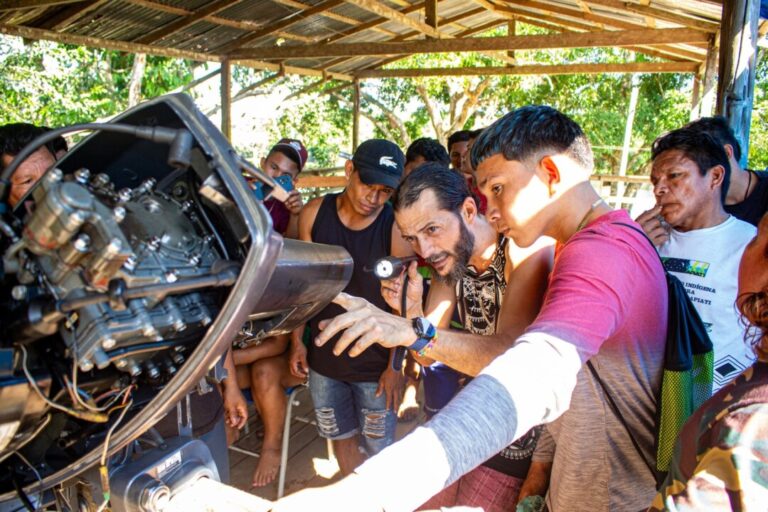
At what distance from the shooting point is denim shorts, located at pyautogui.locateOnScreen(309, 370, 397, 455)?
9.83 ft

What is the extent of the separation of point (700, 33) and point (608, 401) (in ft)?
18.1

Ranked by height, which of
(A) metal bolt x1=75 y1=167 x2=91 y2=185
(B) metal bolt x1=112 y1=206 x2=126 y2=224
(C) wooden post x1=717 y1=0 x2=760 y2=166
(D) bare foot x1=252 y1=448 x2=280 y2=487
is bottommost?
(D) bare foot x1=252 y1=448 x2=280 y2=487

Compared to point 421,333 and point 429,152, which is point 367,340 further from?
point 429,152

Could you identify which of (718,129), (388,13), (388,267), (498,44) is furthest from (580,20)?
(388,267)

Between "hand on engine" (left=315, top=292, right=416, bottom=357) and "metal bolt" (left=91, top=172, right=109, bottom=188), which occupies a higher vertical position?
"metal bolt" (left=91, top=172, right=109, bottom=188)

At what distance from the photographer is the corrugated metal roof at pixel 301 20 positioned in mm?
5285

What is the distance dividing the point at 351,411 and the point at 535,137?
6.80 feet

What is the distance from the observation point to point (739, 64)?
122 inches

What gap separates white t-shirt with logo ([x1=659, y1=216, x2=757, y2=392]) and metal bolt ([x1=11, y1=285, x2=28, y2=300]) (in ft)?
7.43

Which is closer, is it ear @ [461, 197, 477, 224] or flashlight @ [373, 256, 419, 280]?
flashlight @ [373, 256, 419, 280]

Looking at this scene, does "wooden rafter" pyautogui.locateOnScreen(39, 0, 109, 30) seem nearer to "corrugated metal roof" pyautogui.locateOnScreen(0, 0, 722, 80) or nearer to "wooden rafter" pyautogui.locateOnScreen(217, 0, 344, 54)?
"corrugated metal roof" pyautogui.locateOnScreen(0, 0, 722, 80)

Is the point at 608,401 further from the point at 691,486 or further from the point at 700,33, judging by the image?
the point at 700,33

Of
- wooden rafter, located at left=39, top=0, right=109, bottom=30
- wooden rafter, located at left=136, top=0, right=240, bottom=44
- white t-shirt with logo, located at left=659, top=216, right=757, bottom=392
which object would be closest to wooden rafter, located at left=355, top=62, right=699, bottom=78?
wooden rafter, located at left=136, top=0, right=240, bottom=44

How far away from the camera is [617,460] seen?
1.49 m
